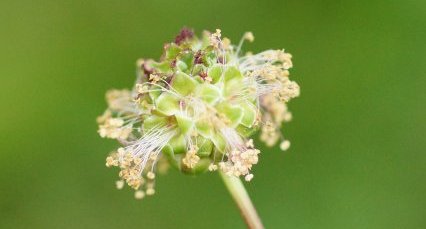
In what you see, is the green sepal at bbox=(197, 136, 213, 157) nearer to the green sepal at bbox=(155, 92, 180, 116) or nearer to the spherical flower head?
the spherical flower head

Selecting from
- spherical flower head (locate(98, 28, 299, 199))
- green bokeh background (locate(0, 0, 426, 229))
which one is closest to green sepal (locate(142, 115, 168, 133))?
spherical flower head (locate(98, 28, 299, 199))

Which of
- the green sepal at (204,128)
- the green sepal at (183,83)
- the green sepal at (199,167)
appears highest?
the green sepal at (183,83)

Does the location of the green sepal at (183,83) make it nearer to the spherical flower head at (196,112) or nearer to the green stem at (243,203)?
the spherical flower head at (196,112)

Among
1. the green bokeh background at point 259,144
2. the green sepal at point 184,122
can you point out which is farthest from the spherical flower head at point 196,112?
the green bokeh background at point 259,144

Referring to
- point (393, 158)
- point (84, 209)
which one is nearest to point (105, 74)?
point (84, 209)

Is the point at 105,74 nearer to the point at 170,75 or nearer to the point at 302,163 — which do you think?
the point at 302,163
